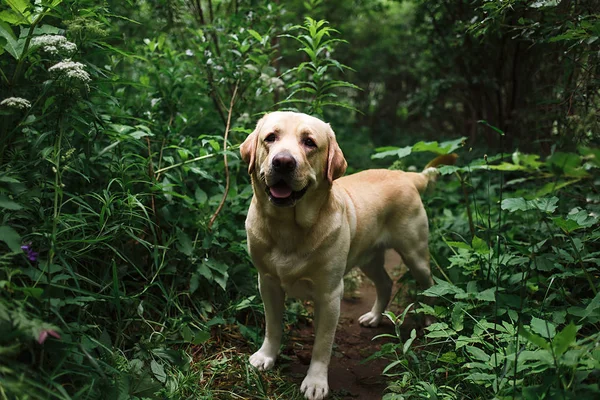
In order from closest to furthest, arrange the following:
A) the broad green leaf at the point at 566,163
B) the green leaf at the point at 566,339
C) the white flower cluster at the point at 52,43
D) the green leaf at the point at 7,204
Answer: the broad green leaf at the point at 566,163 < the green leaf at the point at 566,339 < the green leaf at the point at 7,204 < the white flower cluster at the point at 52,43

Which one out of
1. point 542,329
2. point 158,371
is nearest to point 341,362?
point 158,371

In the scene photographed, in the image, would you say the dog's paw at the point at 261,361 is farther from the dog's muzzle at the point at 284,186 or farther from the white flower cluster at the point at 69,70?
the white flower cluster at the point at 69,70

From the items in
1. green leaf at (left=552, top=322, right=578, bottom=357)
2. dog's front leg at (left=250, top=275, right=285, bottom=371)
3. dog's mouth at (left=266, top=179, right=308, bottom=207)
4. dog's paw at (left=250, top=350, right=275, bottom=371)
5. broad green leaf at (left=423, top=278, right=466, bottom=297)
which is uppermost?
dog's mouth at (left=266, top=179, right=308, bottom=207)

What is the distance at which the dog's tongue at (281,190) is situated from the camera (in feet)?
9.10

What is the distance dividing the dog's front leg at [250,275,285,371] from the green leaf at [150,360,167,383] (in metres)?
0.66

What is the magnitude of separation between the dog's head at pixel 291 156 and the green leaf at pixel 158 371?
108 cm

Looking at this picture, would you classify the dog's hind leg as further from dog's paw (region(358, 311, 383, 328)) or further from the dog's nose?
the dog's nose


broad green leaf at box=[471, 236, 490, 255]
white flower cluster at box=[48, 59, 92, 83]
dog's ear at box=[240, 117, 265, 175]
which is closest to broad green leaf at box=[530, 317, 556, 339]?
broad green leaf at box=[471, 236, 490, 255]

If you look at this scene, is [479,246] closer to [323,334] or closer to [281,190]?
[323,334]

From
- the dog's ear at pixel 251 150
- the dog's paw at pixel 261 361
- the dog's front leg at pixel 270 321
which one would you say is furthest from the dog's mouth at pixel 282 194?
the dog's paw at pixel 261 361

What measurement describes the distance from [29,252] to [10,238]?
0.43ft

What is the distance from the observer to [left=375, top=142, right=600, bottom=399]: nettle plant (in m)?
2.10

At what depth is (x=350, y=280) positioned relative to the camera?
15.5 feet

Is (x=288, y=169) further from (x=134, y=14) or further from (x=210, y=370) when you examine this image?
(x=134, y=14)
